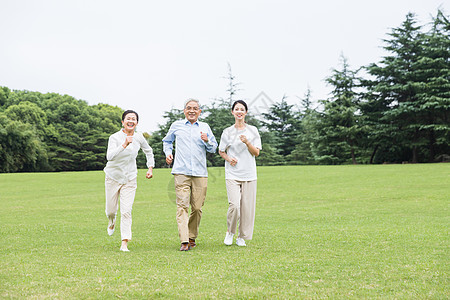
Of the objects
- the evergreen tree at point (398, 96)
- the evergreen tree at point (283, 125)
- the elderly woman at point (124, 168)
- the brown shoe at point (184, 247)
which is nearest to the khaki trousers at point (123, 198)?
the elderly woman at point (124, 168)

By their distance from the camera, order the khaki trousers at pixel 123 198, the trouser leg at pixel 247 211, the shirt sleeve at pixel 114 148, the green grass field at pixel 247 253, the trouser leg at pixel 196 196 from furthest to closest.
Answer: the trouser leg at pixel 247 211, the trouser leg at pixel 196 196, the khaki trousers at pixel 123 198, the shirt sleeve at pixel 114 148, the green grass field at pixel 247 253

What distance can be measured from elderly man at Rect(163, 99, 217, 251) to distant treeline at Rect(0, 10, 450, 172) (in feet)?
68.7

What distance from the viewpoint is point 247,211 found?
7703 millimetres

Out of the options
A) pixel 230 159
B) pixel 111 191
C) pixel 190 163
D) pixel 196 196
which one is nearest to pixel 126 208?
pixel 111 191

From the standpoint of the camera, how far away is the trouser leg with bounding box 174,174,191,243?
7195mm

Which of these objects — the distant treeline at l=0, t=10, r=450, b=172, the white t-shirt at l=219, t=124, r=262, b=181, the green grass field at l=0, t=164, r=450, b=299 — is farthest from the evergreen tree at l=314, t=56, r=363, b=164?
the white t-shirt at l=219, t=124, r=262, b=181

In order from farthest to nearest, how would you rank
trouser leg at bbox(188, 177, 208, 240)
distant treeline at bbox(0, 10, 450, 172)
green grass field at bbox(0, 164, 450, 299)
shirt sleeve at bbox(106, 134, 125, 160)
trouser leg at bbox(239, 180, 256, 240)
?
distant treeline at bbox(0, 10, 450, 172), trouser leg at bbox(239, 180, 256, 240), trouser leg at bbox(188, 177, 208, 240), shirt sleeve at bbox(106, 134, 125, 160), green grass field at bbox(0, 164, 450, 299)

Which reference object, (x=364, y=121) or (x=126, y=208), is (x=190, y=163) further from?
(x=364, y=121)

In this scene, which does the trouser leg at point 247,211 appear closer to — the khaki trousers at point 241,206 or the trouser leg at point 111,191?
the khaki trousers at point 241,206

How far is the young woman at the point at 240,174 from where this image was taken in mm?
7637

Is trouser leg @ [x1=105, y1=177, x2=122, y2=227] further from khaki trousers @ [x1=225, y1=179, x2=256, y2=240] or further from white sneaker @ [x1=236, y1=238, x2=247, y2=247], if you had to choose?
white sneaker @ [x1=236, y1=238, x2=247, y2=247]

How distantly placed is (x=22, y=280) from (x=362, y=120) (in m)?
43.4

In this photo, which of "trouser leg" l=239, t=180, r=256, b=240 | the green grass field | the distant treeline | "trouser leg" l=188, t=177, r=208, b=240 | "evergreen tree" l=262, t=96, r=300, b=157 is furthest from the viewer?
"evergreen tree" l=262, t=96, r=300, b=157

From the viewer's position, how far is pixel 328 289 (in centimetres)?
459
